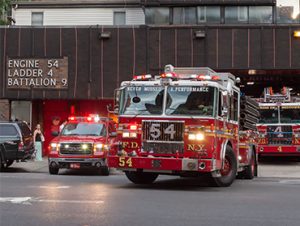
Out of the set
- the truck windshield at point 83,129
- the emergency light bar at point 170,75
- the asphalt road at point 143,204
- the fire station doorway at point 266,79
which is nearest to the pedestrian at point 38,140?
the truck windshield at point 83,129

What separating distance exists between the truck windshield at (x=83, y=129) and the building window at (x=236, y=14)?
1218 cm

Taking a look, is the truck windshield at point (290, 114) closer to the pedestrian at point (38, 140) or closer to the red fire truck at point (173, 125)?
the red fire truck at point (173, 125)

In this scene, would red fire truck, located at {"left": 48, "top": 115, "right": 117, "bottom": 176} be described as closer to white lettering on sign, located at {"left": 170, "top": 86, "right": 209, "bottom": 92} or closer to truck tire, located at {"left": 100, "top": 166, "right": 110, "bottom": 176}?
truck tire, located at {"left": 100, "top": 166, "right": 110, "bottom": 176}

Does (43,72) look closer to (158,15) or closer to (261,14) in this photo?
(158,15)

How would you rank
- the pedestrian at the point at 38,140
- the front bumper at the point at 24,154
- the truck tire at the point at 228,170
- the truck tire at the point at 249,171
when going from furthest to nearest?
the pedestrian at the point at 38,140 < the front bumper at the point at 24,154 < the truck tire at the point at 249,171 < the truck tire at the point at 228,170

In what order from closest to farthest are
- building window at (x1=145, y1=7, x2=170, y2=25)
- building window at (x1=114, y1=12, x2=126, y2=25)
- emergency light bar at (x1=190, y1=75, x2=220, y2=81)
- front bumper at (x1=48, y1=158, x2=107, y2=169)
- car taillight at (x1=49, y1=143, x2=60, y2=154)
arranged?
emergency light bar at (x1=190, y1=75, x2=220, y2=81), front bumper at (x1=48, y1=158, x2=107, y2=169), car taillight at (x1=49, y1=143, x2=60, y2=154), building window at (x1=145, y1=7, x2=170, y2=25), building window at (x1=114, y1=12, x2=126, y2=25)

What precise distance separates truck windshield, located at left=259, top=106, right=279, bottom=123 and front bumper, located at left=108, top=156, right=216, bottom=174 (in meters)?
9.79

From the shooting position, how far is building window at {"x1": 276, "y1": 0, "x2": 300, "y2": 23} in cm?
2652

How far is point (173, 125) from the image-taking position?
12023 mm

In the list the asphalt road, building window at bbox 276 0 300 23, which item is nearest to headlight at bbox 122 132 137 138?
the asphalt road

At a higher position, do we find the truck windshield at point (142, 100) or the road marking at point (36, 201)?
the truck windshield at point (142, 100)

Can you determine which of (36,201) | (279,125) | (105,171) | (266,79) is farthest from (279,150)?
(36,201)

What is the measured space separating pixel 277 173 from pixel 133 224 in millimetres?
11877

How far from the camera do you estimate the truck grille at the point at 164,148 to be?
12.0m
